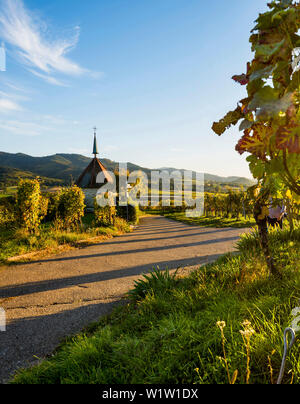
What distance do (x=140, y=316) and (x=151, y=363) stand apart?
4.00 feet

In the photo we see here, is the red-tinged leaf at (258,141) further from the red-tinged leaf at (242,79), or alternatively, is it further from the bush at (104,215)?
the bush at (104,215)

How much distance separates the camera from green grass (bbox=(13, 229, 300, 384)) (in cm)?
186

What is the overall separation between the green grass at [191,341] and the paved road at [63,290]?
1.38 feet

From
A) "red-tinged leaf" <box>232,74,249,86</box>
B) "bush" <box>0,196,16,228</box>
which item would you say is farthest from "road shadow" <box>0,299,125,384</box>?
"bush" <box>0,196,16,228</box>

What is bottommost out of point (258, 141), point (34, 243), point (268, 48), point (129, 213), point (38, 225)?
point (34, 243)

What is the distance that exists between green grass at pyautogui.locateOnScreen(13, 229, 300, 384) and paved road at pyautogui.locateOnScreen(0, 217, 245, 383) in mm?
422

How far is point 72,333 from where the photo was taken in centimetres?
329

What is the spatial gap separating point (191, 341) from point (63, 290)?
360 cm

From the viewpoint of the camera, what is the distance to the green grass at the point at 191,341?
186cm

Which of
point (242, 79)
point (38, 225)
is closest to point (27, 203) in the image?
point (38, 225)

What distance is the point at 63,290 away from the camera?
193 inches

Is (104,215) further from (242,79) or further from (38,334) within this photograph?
(242,79)
